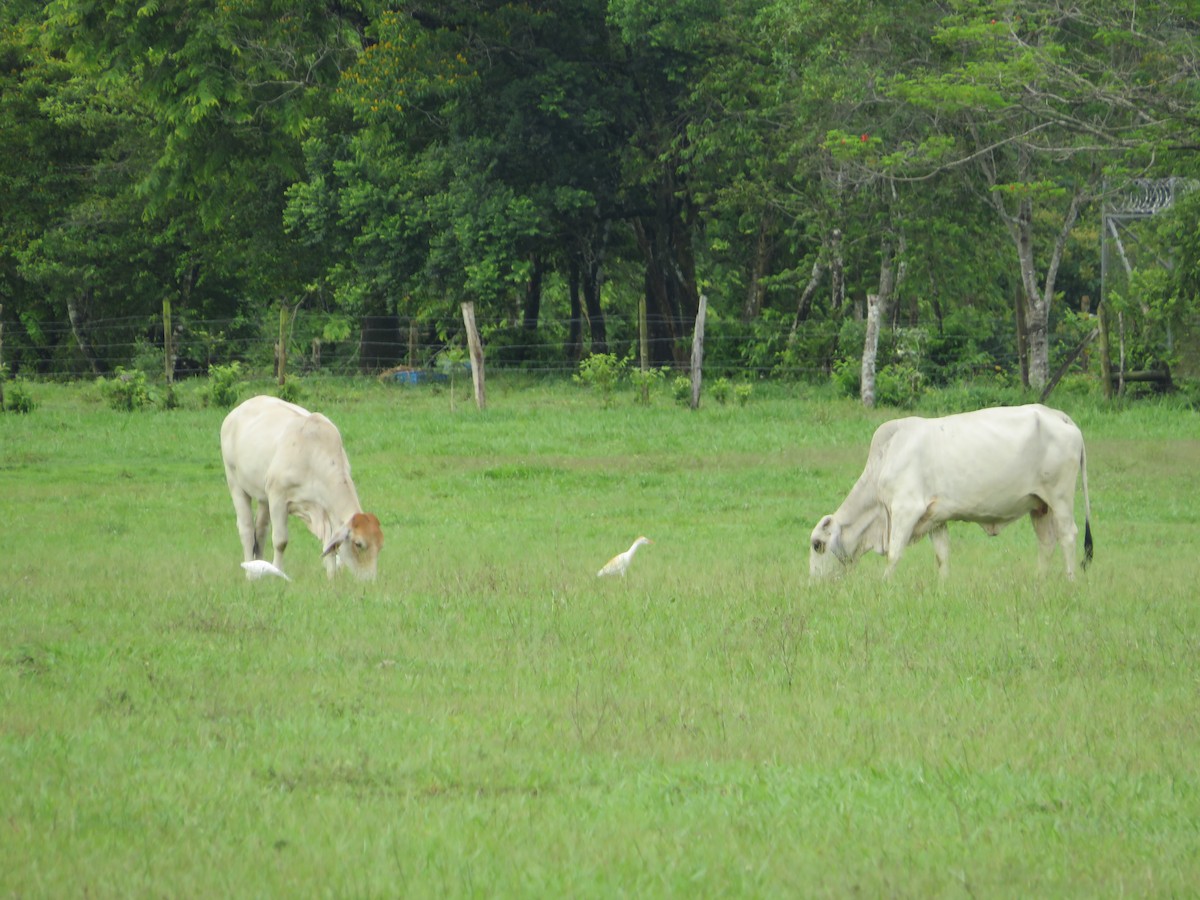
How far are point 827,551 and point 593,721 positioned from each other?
16.4 feet

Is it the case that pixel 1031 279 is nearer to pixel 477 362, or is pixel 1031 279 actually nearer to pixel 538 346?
pixel 477 362

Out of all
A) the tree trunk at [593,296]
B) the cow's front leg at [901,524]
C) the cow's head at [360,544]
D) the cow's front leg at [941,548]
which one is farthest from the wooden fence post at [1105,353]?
the cow's head at [360,544]

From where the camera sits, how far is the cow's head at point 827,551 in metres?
11.6

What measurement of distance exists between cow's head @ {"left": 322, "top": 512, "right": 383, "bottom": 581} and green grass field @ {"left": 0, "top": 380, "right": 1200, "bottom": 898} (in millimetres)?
297

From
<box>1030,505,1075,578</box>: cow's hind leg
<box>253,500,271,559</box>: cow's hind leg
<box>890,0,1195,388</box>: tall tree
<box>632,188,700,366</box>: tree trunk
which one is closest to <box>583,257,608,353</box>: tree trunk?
<box>632,188,700,366</box>: tree trunk

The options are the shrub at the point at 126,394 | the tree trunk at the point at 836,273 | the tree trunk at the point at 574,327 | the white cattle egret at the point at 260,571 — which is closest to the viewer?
the white cattle egret at the point at 260,571

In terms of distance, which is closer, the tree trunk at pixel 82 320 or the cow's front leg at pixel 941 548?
the cow's front leg at pixel 941 548

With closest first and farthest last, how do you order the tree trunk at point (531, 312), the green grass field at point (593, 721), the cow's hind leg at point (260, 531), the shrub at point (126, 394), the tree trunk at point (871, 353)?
the green grass field at point (593, 721)
the cow's hind leg at point (260, 531)
the tree trunk at point (871, 353)
the shrub at point (126, 394)
the tree trunk at point (531, 312)

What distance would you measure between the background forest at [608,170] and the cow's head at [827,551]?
31.4 ft

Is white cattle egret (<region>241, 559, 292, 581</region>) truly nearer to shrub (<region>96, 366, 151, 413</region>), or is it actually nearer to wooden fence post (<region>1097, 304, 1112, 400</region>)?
shrub (<region>96, 366, 151, 413</region>)

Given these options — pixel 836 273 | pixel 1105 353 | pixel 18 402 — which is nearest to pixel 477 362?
pixel 18 402

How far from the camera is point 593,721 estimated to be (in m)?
7.00

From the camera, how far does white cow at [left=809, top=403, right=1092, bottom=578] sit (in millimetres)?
11688

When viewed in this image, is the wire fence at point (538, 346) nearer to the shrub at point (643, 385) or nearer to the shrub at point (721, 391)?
the shrub at point (721, 391)
